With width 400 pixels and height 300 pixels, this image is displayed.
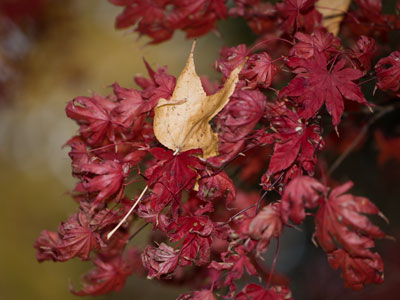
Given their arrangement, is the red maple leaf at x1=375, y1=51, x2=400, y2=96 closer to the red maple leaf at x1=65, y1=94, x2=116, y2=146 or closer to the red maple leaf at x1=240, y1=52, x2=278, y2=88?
the red maple leaf at x1=240, y1=52, x2=278, y2=88

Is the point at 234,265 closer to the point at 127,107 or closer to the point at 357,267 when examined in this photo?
the point at 357,267

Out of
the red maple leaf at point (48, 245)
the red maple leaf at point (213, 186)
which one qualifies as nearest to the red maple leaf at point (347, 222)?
the red maple leaf at point (213, 186)

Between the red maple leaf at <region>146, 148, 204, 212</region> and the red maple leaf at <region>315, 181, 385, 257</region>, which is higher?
the red maple leaf at <region>146, 148, 204, 212</region>

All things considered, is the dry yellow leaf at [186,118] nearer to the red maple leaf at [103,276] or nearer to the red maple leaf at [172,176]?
the red maple leaf at [172,176]

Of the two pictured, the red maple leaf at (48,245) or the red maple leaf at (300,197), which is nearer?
the red maple leaf at (300,197)

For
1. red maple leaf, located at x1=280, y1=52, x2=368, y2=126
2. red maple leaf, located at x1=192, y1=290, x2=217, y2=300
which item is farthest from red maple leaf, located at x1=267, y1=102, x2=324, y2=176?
red maple leaf, located at x1=192, y1=290, x2=217, y2=300

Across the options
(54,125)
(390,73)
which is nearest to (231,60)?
(390,73)

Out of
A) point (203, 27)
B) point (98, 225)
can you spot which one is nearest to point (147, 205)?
point (98, 225)
